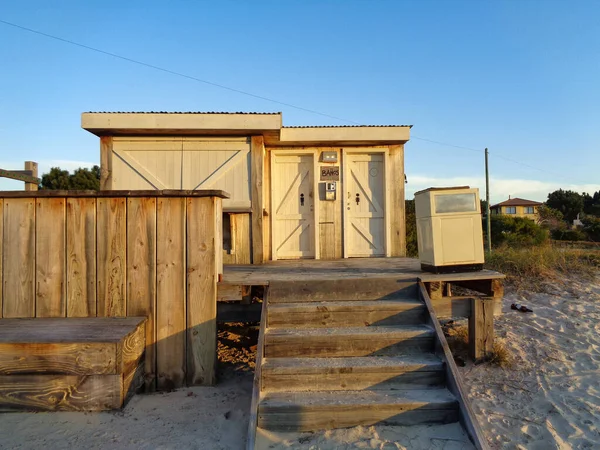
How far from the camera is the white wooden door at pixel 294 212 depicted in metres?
6.95

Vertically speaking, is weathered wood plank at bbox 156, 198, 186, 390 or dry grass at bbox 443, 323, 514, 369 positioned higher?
weathered wood plank at bbox 156, 198, 186, 390

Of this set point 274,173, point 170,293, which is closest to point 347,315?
point 170,293

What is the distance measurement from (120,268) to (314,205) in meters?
4.09

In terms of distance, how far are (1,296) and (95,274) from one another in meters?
0.94

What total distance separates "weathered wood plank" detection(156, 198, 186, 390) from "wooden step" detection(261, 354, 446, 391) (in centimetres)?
101

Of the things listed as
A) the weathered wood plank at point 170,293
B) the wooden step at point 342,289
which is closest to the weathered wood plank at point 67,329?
the weathered wood plank at point 170,293

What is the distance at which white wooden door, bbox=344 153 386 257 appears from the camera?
273 inches

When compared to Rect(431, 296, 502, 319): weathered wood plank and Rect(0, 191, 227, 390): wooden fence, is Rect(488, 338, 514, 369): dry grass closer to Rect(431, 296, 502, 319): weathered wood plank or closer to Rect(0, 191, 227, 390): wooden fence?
Rect(431, 296, 502, 319): weathered wood plank

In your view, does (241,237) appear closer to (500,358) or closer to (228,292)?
(228,292)

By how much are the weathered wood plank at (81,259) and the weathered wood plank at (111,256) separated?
0.07 meters

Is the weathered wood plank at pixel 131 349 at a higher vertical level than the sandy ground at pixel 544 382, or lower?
higher

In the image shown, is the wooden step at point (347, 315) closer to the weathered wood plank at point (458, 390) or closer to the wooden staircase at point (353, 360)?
the wooden staircase at point (353, 360)

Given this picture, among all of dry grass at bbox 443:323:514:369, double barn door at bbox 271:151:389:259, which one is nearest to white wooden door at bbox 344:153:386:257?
double barn door at bbox 271:151:389:259

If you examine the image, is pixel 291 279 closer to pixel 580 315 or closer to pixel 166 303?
pixel 166 303
